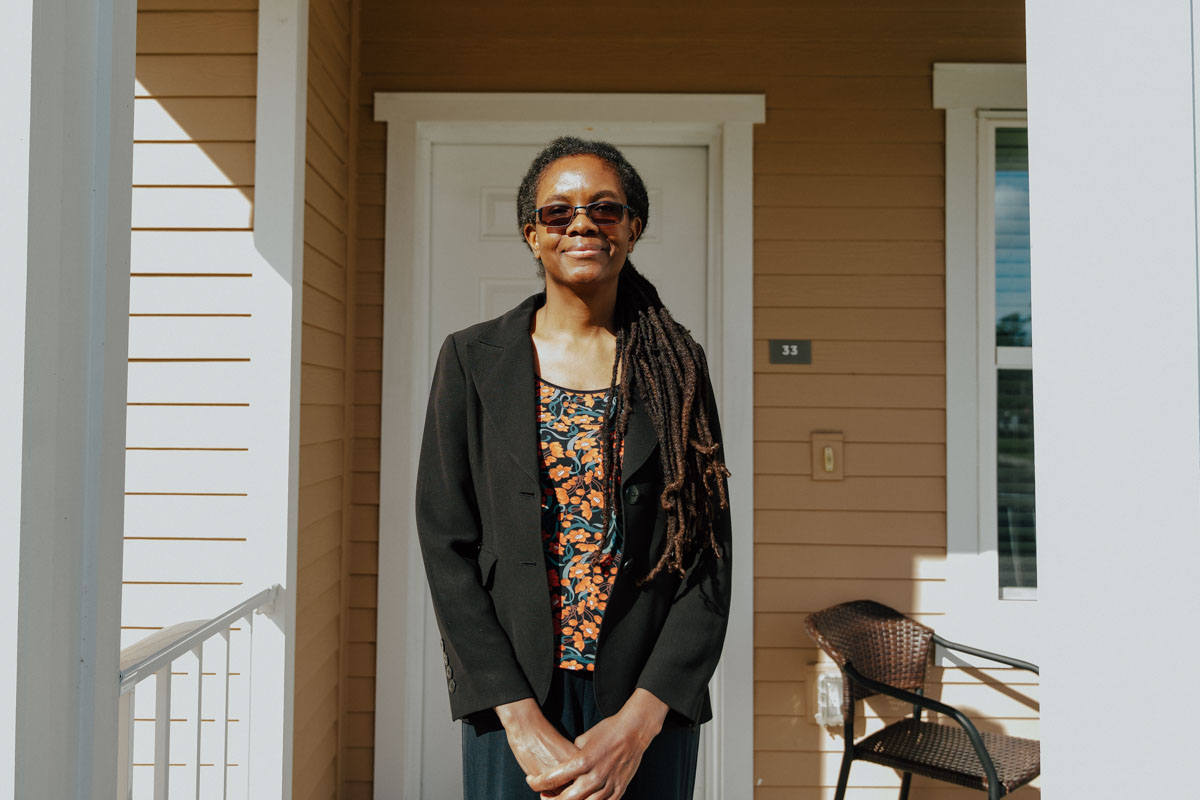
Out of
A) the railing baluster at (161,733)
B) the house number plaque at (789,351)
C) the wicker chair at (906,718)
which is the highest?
the house number plaque at (789,351)

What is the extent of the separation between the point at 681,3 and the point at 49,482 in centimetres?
252

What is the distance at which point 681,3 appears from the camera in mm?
2904

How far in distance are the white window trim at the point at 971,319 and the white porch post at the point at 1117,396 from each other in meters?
1.90

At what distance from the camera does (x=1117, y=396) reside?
95 cm

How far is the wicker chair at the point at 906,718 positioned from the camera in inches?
90.4

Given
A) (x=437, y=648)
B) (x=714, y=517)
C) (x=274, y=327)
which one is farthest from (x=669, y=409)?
(x=437, y=648)

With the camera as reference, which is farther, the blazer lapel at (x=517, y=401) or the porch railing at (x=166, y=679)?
the porch railing at (x=166, y=679)

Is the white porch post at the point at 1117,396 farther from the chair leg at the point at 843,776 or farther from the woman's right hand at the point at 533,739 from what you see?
the chair leg at the point at 843,776

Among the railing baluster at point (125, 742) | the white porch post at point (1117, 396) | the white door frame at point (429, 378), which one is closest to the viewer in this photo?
the white porch post at point (1117, 396)

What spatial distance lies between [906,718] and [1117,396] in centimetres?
210

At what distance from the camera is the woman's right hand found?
123 centimetres

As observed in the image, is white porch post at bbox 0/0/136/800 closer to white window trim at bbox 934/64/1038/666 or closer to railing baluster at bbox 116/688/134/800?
railing baluster at bbox 116/688/134/800

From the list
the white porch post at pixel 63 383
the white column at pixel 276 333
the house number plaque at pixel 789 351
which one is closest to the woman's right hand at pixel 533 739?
the white porch post at pixel 63 383

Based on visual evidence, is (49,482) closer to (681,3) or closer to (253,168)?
(253,168)
